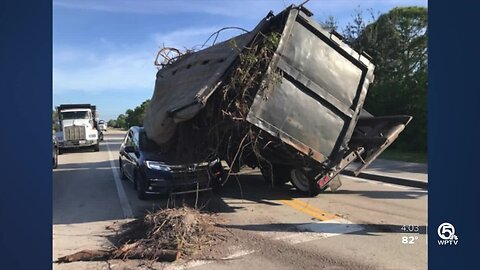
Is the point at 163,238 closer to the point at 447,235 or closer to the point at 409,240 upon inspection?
the point at 409,240

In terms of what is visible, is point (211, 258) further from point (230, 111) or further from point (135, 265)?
point (230, 111)

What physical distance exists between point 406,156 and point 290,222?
10698 millimetres

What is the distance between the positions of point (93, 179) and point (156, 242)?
788 centimetres

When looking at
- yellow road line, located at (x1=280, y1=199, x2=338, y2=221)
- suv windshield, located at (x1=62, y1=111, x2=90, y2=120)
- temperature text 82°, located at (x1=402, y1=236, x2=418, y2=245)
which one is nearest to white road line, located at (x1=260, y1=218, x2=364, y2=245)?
yellow road line, located at (x1=280, y1=199, x2=338, y2=221)

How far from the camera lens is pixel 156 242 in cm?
573

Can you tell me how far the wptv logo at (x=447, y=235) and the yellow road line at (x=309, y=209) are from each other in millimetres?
3360

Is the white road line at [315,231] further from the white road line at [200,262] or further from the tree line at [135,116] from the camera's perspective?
the tree line at [135,116]

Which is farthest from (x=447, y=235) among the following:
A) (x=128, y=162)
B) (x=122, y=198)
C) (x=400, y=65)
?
(x=400, y=65)

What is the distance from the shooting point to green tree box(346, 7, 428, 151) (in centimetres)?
Result: 1752

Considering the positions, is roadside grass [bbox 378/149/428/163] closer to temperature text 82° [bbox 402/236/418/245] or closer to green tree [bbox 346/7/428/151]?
green tree [bbox 346/7/428/151]

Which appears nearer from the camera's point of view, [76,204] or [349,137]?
[349,137]

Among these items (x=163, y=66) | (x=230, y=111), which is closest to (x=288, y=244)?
(x=230, y=111)

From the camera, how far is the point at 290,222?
22.9 ft

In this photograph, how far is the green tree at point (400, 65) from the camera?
17516mm
